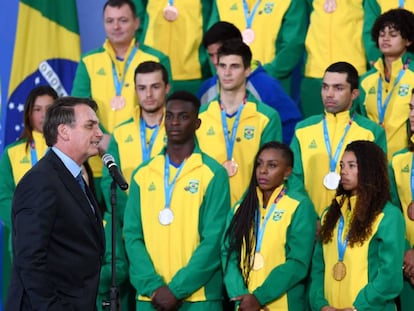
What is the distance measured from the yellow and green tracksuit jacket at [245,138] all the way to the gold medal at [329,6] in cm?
133

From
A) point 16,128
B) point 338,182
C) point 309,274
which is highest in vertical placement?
point 16,128

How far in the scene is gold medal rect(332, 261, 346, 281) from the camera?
19.2 feet

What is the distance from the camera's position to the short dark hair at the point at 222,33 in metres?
7.45

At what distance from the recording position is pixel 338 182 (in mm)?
6457

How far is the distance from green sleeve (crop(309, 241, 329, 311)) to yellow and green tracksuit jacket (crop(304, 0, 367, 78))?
214 cm

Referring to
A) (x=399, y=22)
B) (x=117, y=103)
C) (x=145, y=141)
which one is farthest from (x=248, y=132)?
(x=399, y=22)

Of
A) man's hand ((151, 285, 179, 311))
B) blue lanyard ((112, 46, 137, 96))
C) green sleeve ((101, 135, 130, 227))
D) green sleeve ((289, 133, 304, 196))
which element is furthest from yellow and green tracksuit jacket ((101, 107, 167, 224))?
man's hand ((151, 285, 179, 311))

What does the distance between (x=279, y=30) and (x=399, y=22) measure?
3.54 ft

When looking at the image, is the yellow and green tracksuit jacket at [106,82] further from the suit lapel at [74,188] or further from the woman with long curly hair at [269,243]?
the suit lapel at [74,188]

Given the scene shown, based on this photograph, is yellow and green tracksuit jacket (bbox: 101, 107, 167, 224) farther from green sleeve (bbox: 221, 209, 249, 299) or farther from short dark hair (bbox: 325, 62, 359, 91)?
short dark hair (bbox: 325, 62, 359, 91)

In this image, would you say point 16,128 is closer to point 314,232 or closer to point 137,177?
point 137,177

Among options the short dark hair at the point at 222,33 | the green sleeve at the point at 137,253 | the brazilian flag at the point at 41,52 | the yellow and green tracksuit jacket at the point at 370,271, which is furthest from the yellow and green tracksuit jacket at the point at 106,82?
the yellow and green tracksuit jacket at the point at 370,271

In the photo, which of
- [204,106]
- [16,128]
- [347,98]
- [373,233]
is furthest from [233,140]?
[16,128]

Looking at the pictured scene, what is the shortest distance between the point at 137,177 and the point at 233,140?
0.81m
